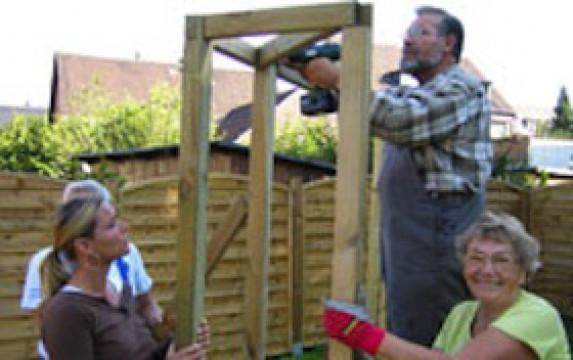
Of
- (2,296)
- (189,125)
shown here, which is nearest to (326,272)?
(2,296)

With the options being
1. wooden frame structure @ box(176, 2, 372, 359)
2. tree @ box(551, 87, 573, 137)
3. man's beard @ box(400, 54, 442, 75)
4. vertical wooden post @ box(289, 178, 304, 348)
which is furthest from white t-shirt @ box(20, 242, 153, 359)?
tree @ box(551, 87, 573, 137)

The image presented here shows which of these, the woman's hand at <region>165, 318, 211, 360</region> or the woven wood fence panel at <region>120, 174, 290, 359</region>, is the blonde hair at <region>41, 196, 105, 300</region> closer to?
the woman's hand at <region>165, 318, 211, 360</region>

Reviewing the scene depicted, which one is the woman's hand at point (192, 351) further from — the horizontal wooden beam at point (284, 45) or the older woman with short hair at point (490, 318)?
the horizontal wooden beam at point (284, 45)

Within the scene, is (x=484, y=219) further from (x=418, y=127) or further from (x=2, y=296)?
(x=2, y=296)

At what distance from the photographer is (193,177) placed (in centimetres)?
219

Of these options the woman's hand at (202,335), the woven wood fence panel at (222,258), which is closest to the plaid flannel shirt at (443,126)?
the woman's hand at (202,335)

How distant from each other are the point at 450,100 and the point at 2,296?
384cm

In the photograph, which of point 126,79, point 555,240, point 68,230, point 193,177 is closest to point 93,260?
point 68,230

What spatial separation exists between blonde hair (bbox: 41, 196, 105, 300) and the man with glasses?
71cm

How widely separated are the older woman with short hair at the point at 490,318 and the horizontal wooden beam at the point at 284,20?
26.8 inches

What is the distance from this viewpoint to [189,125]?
2182mm

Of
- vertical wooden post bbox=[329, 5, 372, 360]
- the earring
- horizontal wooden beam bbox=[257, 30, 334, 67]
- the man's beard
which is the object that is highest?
horizontal wooden beam bbox=[257, 30, 334, 67]

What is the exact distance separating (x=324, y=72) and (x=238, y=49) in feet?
1.11

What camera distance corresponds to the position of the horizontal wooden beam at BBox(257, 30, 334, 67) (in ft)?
6.70
